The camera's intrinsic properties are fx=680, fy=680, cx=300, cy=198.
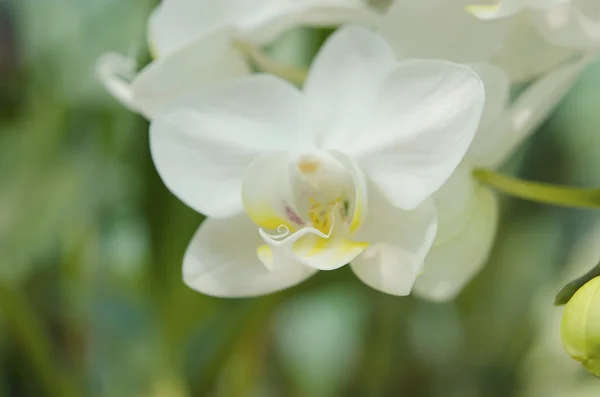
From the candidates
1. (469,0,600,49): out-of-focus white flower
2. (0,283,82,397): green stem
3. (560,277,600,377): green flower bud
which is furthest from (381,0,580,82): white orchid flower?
(0,283,82,397): green stem

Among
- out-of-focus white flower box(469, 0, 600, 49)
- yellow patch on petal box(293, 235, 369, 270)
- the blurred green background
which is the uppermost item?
out-of-focus white flower box(469, 0, 600, 49)

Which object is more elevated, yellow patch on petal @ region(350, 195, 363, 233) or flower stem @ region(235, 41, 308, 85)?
flower stem @ region(235, 41, 308, 85)

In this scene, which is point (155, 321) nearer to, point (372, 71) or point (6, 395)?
point (6, 395)

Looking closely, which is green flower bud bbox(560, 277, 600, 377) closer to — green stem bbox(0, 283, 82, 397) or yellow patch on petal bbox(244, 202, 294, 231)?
yellow patch on petal bbox(244, 202, 294, 231)

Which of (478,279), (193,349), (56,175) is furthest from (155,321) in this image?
(478,279)

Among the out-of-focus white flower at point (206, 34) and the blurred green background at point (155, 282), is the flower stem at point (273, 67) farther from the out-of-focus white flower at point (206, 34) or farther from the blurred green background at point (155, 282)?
the blurred green background at point (155, 282)

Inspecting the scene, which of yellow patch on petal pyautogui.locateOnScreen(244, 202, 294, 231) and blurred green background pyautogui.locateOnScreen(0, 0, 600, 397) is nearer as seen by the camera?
yellow patch on petal pyautogui.locateOnScreen(244, 202, 294, 231)

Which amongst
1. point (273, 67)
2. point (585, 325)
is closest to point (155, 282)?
point (273, 67)
